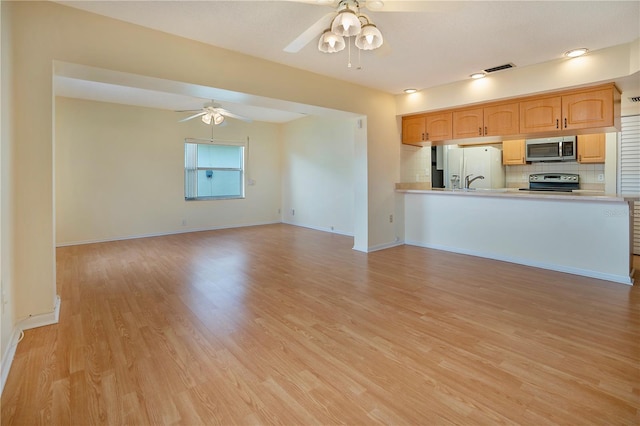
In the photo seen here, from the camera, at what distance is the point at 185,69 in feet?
10.2

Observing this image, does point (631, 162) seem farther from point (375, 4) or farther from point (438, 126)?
point (375, 4)

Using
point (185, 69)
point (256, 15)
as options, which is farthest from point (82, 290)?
point (256, 15)

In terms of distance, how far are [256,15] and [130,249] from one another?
443cm

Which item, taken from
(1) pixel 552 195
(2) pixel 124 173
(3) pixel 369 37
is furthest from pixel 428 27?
(2) pixel 124 173

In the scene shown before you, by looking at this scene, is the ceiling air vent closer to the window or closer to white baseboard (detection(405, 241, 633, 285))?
white baseboard (detection(405, 241, 633, 285))

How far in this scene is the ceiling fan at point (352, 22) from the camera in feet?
6.82

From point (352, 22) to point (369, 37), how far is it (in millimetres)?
217

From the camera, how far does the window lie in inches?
280

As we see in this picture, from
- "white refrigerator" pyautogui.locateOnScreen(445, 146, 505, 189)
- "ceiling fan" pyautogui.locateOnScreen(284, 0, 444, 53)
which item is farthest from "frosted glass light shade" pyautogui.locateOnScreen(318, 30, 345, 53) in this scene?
"white refrigerator" pyautogui.locateOnScreen(445, 146, 505, 189)

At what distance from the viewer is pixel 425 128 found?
5.15 m

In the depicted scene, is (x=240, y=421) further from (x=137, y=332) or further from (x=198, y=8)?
(x=198, y=8)

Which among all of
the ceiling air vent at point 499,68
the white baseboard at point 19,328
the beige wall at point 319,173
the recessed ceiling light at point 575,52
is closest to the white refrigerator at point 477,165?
the beige wall at point 319,173

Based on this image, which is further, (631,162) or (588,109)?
(631,162)

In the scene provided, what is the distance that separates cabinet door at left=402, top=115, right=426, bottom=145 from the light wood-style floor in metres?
2.39
